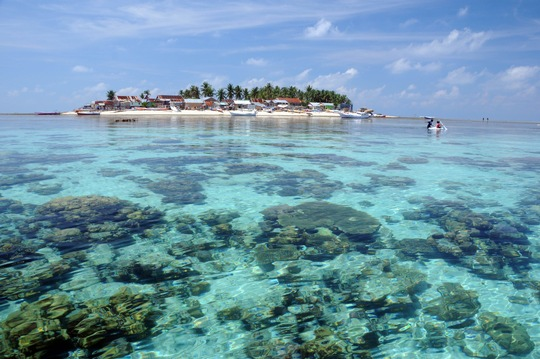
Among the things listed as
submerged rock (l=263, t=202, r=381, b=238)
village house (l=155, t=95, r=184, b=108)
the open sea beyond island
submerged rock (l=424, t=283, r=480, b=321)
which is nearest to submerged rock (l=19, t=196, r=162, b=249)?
the open sea beyond island

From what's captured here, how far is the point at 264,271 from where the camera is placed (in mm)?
6922

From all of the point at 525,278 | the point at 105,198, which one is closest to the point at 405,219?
the point at 525,278

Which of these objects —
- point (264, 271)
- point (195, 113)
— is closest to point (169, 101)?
point (195, 113)

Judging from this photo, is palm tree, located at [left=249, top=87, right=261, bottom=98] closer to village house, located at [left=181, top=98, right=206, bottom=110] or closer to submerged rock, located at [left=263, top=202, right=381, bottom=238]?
village house, located at [left=181, top=98, right=206, bottom=110]

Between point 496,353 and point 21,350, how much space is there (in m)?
6.48

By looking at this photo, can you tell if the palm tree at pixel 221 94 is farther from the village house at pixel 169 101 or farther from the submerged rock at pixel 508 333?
the submerged rock at pixel 508 333

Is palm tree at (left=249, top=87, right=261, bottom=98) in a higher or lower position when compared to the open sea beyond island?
higher

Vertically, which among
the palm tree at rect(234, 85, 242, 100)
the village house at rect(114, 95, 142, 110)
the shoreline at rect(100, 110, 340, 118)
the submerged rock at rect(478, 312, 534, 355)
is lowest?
the submerged rock at rect(478, 312, 534, 355)

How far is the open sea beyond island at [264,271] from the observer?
16.0ft

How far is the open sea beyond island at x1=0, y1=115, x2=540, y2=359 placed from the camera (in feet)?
16.0

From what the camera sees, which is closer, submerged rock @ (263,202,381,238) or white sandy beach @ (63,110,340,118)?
submerged rock @ (263,202,381,238)

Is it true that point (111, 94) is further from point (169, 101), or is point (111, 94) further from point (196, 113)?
point (196, 113)

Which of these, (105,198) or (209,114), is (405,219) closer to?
(105,198)

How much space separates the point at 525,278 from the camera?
6.82 metres
